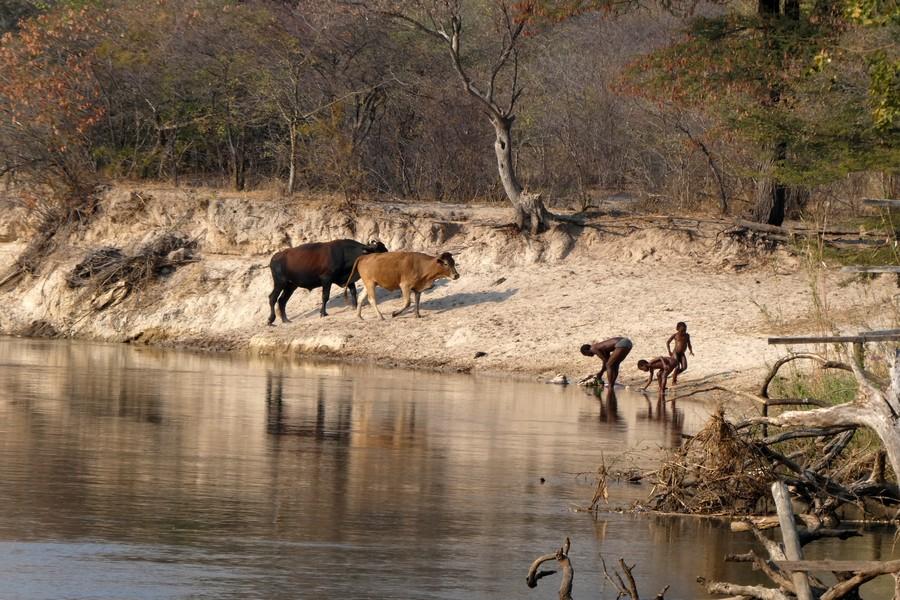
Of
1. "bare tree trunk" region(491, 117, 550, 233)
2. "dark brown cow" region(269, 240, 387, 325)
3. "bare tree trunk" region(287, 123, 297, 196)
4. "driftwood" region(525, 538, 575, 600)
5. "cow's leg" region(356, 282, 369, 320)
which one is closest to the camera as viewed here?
"driftwood" region(525, 538, 575, 600)

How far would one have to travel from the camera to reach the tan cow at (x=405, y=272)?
3300 centimetres

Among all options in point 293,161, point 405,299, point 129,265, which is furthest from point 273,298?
point 293,161

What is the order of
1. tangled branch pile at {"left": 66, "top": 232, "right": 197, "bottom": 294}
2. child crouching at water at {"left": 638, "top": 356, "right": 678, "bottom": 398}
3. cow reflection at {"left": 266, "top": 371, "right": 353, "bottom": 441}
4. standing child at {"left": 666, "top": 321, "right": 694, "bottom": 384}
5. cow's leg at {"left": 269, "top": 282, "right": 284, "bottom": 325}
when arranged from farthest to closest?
tangled branch pile at {"left": 66, "top": 232, "right": 197, "bottom": 294} < cow's leg at {"left": 269, "top": 282, "right": 284, "bottom": 325} < standing child at {"left": 666, "top": 321, "right": 694, "bottom": 384} < child crouching at water at {"left": 638, "top": 356, "right": 678, "bottom": 398} < cow reflection at {"left": 266, "top": 371, "right": 353, "bottom": 441}

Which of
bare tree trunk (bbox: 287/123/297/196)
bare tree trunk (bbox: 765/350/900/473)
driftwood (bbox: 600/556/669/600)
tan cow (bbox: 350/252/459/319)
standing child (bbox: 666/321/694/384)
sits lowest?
driftwood (bbox: 600/556/669/600)

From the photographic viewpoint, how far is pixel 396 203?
39.1 m

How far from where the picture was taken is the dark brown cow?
3422 cm

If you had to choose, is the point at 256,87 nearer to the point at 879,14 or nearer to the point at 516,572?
the point at 879,14

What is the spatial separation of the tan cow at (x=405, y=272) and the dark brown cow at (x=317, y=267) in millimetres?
1063

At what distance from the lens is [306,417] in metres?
19.9

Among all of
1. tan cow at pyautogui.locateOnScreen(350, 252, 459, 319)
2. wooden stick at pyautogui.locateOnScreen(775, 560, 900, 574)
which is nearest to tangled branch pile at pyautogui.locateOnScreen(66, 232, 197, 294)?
tan cow at pyautogui.locateOnScreen(350, 252, 459, 319)

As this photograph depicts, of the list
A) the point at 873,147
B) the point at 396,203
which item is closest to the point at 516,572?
the point at 873,147

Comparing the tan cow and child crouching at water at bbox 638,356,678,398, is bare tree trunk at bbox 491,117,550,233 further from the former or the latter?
child crouching at water at bbox 638,356,678,398

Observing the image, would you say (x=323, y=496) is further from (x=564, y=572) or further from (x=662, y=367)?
(x=662, y=367)

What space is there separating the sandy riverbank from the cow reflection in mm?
6938
